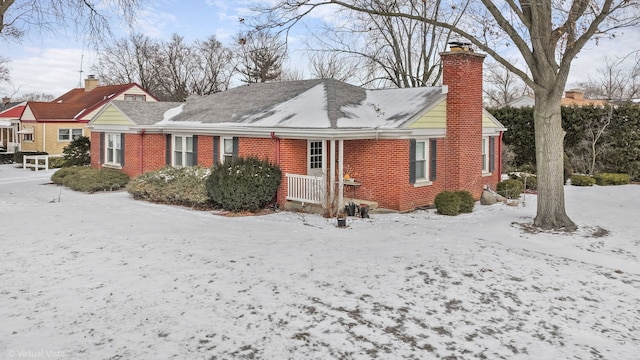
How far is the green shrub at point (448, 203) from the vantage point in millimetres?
15429

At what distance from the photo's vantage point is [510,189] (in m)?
19.0

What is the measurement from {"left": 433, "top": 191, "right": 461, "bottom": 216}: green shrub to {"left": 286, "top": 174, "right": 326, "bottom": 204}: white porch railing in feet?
12.3

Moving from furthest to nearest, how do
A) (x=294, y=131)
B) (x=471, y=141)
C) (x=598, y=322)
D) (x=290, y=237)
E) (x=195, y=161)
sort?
(x=195, y=161)
(x=471, y=141)
(x=294, y=131)
(x=290, y=237)
(x=598, y=322)

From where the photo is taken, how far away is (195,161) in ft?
64.1

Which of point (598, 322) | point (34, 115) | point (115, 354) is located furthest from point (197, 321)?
point (34, 115)

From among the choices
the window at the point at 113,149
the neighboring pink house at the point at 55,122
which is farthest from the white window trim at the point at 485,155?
the neighboring pink house at the point at 55,122

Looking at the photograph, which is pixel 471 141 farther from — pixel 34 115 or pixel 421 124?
pixel 34 115

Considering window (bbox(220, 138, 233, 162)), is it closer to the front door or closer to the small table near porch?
the front door

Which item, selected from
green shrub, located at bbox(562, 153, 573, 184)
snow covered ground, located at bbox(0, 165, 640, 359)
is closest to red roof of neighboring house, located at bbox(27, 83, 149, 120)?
snow covered ground, located at bbox(0, 165, 640, 359)

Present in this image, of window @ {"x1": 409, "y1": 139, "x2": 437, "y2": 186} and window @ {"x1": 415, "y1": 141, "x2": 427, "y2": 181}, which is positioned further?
window @ {"x1": 415, "y1": 141, "x2": 427, "y2": 181}

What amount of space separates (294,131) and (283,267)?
22.4 ft

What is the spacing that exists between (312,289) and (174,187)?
9971mm

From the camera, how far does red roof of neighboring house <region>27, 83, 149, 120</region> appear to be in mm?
36125

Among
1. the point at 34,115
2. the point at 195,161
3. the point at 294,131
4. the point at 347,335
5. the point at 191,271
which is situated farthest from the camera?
the point at 34,115
